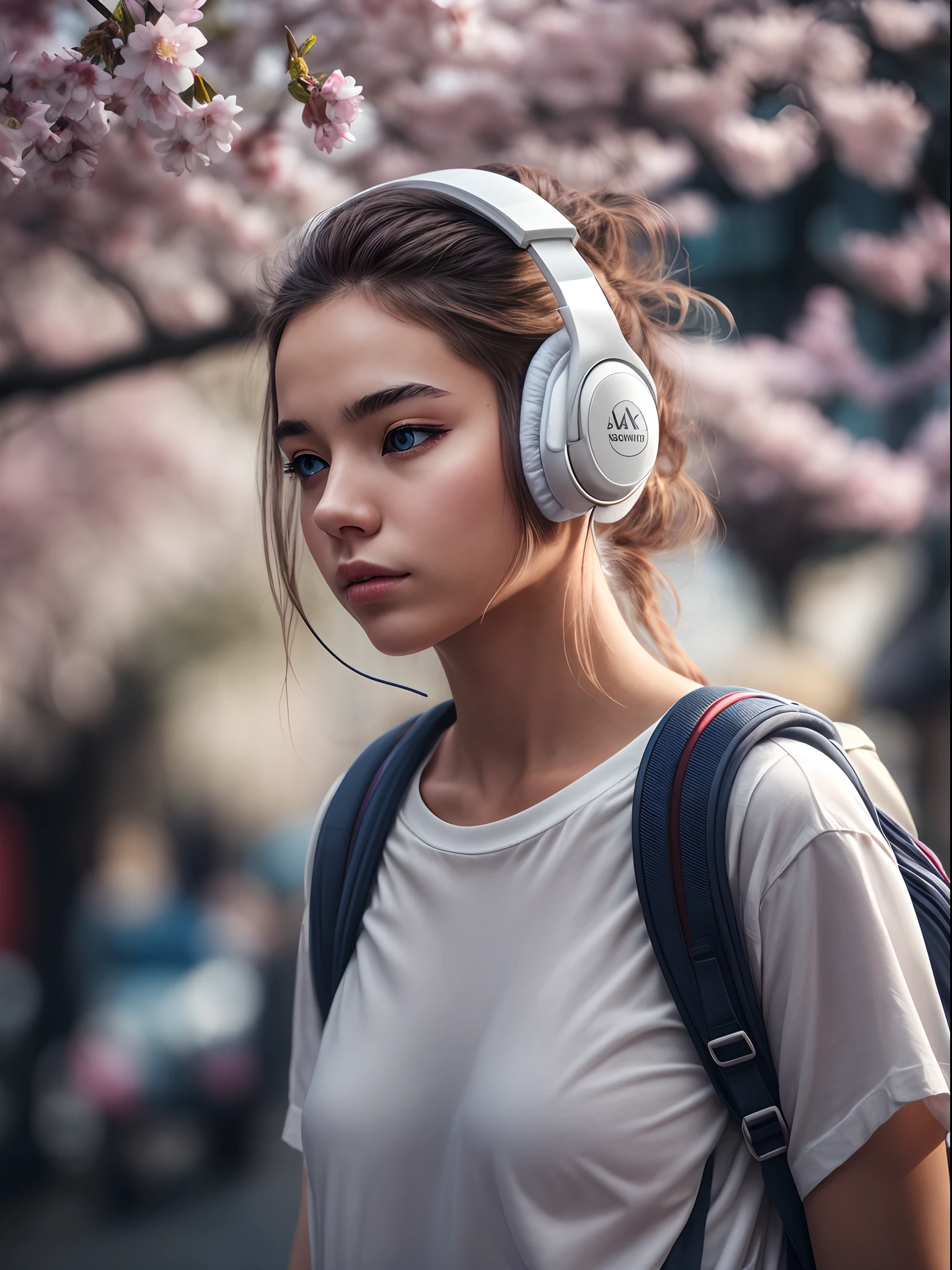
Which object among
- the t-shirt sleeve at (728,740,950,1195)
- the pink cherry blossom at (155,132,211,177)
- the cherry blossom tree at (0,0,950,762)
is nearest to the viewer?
the t-shirt sleeve at (728,740,950,1195)

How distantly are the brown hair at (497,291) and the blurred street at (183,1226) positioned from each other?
1706 millimetres

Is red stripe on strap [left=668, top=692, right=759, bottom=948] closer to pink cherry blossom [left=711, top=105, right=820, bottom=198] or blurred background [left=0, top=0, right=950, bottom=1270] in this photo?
blurred background [left=0, top=0, right=950, bottom=1270]

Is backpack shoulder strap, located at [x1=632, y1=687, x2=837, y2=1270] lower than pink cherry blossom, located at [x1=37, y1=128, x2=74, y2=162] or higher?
lower

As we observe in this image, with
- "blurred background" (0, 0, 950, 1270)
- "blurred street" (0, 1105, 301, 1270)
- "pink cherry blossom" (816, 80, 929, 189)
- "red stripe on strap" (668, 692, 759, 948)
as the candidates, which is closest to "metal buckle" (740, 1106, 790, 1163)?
"red stripe on strap" (668, 692, 759, 948)

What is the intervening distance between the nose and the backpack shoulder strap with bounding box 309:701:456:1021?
310 mm

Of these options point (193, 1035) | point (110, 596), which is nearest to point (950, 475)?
point (110, 596)

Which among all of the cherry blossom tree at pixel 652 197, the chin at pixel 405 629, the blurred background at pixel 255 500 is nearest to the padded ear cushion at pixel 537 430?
the chin at pixel 405 629

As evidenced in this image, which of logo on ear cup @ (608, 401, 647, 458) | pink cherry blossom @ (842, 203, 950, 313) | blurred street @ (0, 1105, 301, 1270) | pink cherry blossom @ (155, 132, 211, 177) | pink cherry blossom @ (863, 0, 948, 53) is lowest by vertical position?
blurred street @ (0, 1105, 301, 1270)

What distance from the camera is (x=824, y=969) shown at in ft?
2.49

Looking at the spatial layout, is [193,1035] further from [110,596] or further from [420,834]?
[420,834]

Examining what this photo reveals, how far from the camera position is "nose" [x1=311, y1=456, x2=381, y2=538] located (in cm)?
82

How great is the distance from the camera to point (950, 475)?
254cm

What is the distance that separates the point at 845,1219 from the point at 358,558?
0.56 metres

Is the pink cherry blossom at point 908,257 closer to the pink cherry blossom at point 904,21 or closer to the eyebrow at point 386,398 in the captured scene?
the pink cherry blossom at point 904,21
